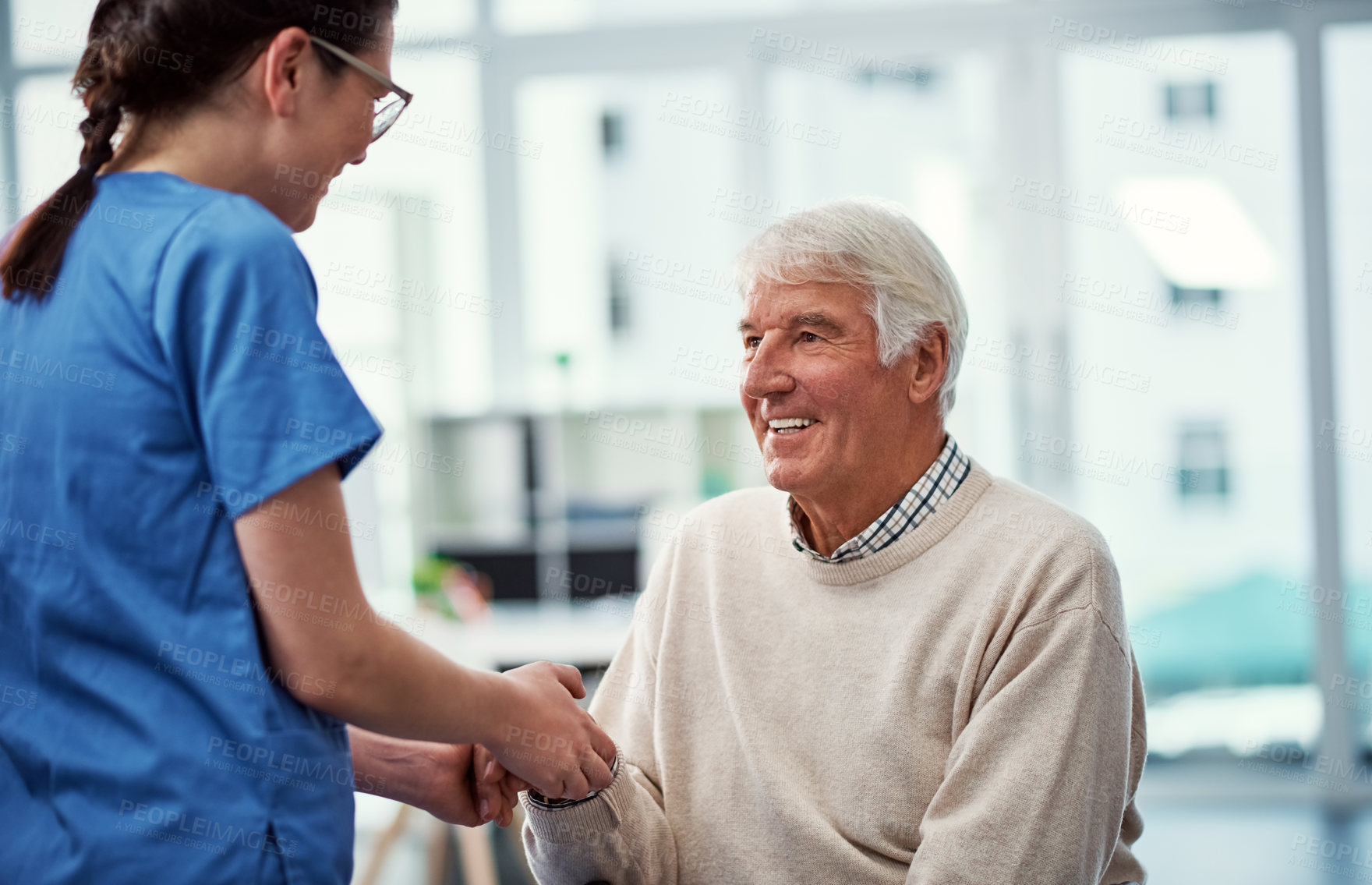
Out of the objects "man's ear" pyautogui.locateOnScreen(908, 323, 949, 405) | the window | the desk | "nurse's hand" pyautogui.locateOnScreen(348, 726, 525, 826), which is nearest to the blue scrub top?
"nurse's hand" pyautogui.locateOnScreen(348, 726, 525, 826)

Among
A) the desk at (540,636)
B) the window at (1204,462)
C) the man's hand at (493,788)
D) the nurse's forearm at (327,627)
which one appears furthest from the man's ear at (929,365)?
the window at (1204,462)

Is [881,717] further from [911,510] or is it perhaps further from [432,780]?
[432,780]

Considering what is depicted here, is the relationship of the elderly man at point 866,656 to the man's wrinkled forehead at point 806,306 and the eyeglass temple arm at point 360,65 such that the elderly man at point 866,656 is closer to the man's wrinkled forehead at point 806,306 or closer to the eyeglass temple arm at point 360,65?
the man's wrinkled forehead at point 806,306

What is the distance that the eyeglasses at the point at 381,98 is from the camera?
0.96 metres

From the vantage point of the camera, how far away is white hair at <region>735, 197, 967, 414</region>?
1545mm

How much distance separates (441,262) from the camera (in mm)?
4699

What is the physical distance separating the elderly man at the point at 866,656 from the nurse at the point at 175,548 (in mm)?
701

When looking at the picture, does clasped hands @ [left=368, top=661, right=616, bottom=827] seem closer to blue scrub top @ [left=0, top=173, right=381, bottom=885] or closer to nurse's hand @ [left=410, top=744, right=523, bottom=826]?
nurse's hand @ [left=410, top=744, right=523, bottom=826]

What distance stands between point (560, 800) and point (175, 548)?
2.56 feet

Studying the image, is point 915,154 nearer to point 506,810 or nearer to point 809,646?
point 809,646

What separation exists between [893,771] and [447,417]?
10.4 feet

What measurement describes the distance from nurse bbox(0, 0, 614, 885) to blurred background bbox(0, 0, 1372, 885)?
9.99ft

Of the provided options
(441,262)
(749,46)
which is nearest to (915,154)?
(749,46)

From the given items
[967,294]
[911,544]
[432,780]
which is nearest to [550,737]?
[432,780]
